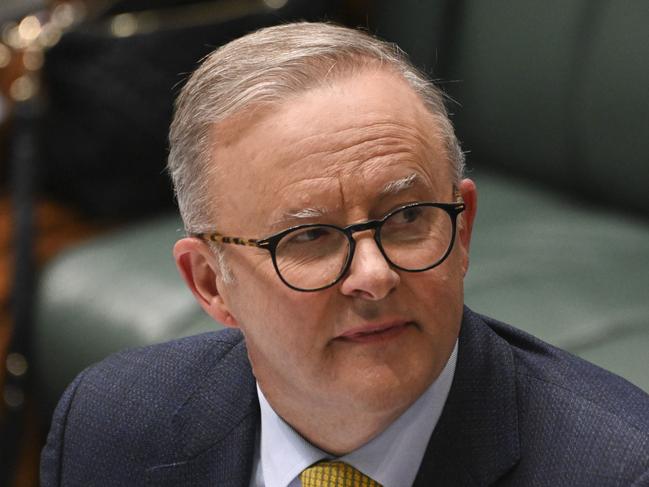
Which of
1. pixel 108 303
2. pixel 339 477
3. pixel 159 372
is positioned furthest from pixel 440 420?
pixel 108 303

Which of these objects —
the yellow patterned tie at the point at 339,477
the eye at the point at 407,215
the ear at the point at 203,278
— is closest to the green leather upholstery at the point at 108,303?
the ear at the point at 203,278

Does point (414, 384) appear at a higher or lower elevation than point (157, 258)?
higher

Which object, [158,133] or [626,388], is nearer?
[626,388]

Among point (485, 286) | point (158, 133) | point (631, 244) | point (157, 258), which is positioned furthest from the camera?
point (158, 133)

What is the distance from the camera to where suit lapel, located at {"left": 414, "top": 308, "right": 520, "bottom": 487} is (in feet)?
3.58

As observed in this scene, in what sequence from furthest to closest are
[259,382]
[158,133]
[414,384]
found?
[158,133] < [259,382] < [414,384]

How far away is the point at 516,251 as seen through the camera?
83.0 inches

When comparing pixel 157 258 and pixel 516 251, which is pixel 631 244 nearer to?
pixel 516 251

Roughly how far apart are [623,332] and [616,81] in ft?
1.87

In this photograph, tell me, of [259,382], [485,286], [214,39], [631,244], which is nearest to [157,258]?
[214,39]

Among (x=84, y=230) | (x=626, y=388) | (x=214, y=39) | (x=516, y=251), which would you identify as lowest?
(x=84, y=230)

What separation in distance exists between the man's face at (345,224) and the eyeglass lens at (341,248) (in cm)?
1

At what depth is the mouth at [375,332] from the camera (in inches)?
40.8

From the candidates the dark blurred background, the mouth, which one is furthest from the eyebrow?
the dark blurred background
